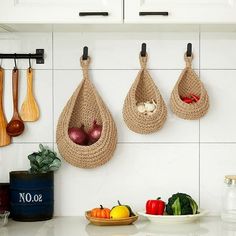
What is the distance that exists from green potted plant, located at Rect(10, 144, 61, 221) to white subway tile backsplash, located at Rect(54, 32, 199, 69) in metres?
0.42

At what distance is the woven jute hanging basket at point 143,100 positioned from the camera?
246cm

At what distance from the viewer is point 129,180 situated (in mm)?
2582

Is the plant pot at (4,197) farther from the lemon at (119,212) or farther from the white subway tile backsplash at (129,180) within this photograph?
the lemon at (119,212)

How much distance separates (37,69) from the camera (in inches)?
102

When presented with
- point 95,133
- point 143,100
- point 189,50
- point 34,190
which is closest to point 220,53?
point 189,50

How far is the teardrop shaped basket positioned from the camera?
249 centimetres

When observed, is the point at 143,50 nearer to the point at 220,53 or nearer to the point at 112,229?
the point at 220,53

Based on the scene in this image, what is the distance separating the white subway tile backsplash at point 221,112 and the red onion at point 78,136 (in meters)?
0.51

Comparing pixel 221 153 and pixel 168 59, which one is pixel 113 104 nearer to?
pixel 168 59

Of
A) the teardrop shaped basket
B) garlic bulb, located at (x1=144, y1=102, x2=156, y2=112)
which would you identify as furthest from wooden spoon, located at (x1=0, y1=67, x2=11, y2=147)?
the teardrop shaped basket
